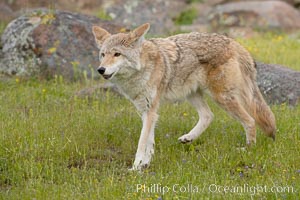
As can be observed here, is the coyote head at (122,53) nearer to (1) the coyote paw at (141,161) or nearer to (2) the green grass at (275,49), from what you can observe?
(1) the coyote paw at (141,161)

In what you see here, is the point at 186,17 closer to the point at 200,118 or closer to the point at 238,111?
the point at 200,118

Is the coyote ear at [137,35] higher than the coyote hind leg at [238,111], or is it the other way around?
the coyote ear at [137,35]

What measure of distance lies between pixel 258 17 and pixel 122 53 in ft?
38.8

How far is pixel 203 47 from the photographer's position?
790 centimetres

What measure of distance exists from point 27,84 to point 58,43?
44.0 inches

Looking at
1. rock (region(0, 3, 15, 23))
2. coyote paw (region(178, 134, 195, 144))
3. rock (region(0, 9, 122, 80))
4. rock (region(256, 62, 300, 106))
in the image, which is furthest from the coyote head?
rock (region(0, 3, 15, 23))

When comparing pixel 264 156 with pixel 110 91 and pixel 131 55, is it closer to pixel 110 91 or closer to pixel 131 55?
pixel 131 55

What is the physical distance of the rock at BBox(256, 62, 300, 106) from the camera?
32.8ft

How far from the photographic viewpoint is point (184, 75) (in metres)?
7.81

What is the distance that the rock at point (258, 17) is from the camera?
59.1ft

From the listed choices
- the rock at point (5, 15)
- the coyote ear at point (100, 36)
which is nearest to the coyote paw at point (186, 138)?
the coyote ear at point (100, 36)

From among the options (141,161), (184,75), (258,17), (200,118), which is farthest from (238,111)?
(258,17)

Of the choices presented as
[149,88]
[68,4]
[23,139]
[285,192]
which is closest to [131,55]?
[149,88]

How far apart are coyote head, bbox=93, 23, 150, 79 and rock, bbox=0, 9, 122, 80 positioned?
3.74 m
